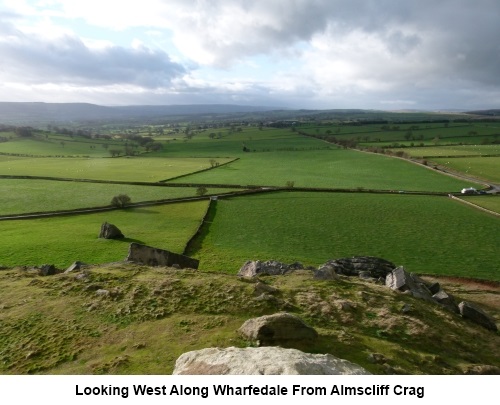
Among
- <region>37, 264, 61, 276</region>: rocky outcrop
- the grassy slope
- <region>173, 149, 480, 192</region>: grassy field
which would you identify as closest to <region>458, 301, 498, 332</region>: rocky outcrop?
the grassy slope

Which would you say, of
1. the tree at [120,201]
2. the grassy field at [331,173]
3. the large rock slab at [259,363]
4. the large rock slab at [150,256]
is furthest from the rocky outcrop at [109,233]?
the grassy field at [331,173]

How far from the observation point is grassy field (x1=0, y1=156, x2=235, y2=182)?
98250 millimetres

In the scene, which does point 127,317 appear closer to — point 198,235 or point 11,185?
point 198,235

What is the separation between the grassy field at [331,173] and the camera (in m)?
85.9

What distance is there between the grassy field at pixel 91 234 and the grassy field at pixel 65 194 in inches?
261

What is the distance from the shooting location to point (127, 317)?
1925 cm

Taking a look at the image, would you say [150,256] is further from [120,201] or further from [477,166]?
[477,166]

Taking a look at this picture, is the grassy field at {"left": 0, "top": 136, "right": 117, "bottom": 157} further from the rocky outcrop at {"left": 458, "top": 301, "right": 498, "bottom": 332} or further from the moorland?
the rocky outcrop at {"left": 458, "top": 301, "right": 498, "bottom": 332}

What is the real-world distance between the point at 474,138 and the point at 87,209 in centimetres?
16467

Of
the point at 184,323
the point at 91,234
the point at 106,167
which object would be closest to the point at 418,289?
the point at 184,323

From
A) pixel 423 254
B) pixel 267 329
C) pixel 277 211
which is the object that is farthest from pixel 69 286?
pixel 277 211

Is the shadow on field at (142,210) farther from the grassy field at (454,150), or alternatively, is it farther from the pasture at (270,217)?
the grassy field at (454,150)

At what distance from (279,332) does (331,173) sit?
9160 cm

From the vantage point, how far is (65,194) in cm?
7412
